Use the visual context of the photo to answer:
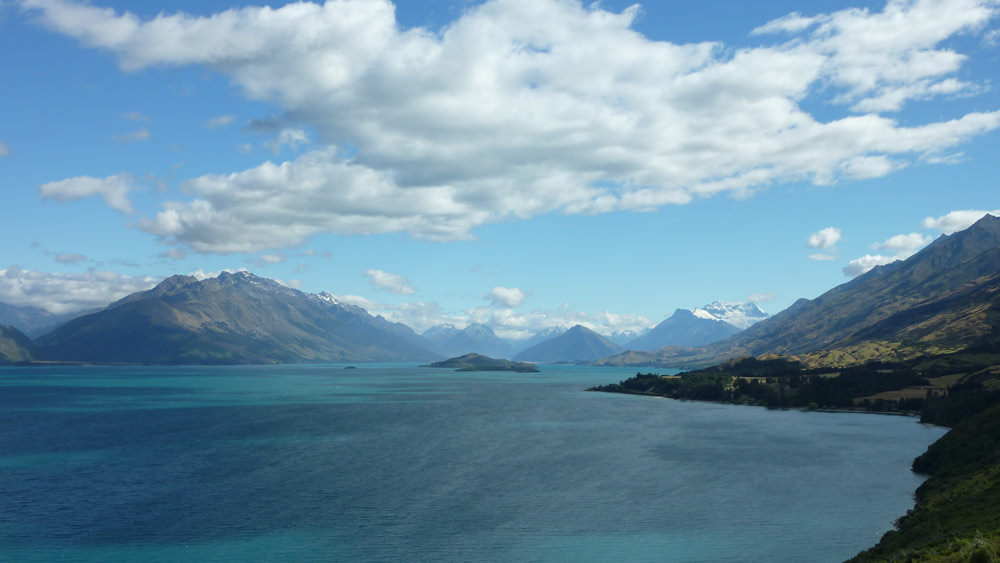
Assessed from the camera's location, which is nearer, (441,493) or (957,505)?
(957,505)

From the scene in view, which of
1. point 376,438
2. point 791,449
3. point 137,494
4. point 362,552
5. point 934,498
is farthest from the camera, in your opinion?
point 376,438

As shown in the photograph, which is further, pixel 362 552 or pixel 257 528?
pixel 257 528

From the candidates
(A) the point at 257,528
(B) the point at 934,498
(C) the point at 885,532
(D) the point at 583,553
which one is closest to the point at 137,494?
(A) the point at 257,528

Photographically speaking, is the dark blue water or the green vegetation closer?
the green vegetation

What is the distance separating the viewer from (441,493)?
93.9 meters

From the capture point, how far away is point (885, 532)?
72.6 meters

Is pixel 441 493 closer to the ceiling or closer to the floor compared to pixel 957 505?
closer to the floor

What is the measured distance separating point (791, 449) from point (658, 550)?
8211 centimetres

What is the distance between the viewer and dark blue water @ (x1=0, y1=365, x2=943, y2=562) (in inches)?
2731

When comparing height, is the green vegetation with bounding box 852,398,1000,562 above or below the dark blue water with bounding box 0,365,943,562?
above

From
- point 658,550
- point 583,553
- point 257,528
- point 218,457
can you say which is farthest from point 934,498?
point 218,457

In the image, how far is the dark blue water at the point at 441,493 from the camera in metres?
69.4

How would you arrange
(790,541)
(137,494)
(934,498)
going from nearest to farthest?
(790,541), (934,498), (137,494)

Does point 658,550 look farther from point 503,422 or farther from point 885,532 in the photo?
point 503,422
